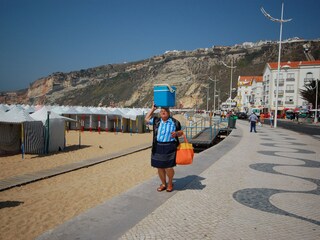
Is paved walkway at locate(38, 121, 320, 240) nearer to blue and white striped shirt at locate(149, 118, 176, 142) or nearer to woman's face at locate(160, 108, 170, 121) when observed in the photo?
blue and white striped shirt at locate(149, 118, 176, 142)

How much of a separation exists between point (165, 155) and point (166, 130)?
0.50 metres

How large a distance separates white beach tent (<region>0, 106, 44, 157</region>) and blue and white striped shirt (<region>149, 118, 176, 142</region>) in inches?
445

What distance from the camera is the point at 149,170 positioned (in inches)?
425

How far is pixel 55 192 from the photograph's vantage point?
7.63 m

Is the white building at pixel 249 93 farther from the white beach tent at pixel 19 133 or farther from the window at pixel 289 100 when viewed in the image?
the white beach tent at pixel 19 133

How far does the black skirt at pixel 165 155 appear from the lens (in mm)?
5312

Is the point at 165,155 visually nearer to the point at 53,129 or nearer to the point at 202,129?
the point at 53,129

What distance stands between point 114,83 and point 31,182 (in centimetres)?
19070

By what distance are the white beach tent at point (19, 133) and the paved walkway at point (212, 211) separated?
10403 mm

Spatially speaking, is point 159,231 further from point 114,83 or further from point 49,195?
point 114,83

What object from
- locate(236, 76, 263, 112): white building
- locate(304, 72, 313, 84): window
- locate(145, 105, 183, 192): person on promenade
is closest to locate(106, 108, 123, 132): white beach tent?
locate(145, 105, 183, 192): person on promenade

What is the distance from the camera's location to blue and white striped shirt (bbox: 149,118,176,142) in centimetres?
533

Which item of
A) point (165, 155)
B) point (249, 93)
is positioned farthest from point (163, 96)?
point (249, 93)

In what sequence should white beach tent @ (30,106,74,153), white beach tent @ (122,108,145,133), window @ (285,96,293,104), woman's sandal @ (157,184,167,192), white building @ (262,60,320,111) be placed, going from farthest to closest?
window @ (285,96,293,104) < white building @ (262,60,320,111) < white beach tent @ (122,108,145,133) < white beach tent @ (30,106,74,153) < woman's sandal @ (157,184,167,192)
